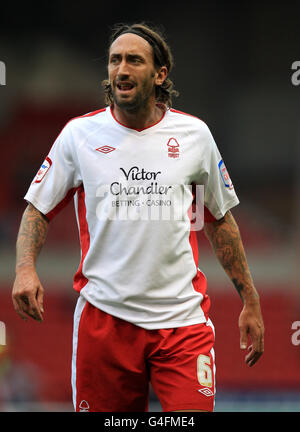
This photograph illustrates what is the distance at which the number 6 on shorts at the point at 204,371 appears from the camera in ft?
11.0

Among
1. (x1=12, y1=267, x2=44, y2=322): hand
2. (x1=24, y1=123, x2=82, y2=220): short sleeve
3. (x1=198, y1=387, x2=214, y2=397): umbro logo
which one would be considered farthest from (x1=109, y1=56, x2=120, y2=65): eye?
(x1=198, y1=387, x2=214, y2=397): umbro logo

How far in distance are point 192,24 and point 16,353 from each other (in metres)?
7.75

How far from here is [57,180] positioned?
351 cm

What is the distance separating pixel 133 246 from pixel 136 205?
7.5 inches

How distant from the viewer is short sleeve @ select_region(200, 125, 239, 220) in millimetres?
3582

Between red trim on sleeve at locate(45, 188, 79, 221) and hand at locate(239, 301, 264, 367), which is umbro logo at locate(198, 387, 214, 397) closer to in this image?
hand at locate(239, 301, 264, 367)

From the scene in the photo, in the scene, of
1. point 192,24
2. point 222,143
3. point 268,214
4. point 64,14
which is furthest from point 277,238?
point 64,14

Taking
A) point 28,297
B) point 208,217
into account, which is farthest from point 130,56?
point 28,297

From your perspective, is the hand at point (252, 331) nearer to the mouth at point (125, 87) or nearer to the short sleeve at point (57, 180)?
the short sleeve at point (57, 180)

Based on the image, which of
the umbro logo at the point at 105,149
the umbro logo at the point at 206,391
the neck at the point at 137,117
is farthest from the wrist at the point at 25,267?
the umbro logo at the point at 206,391

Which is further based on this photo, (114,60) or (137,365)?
(114,60)

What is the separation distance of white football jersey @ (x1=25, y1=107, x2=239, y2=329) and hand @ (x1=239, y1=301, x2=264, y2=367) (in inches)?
8.6

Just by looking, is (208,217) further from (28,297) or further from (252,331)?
(28,297)
